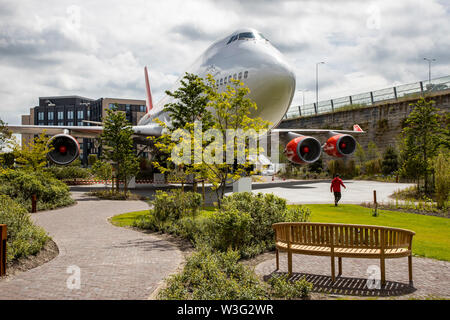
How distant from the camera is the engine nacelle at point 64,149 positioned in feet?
73.3

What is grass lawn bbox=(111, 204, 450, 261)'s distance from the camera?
829 centimetres

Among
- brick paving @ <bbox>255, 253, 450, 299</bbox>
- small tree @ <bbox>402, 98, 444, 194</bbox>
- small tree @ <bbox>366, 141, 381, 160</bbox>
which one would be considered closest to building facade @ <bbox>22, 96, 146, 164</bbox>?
small tree @ <bbox>366, 141, 381, 160</bbox>

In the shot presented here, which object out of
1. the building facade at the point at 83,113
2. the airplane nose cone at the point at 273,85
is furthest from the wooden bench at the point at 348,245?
the building facade at the point at 83,113

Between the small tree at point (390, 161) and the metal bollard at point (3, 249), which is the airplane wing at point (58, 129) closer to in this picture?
the metal bollard at point (3, 249)

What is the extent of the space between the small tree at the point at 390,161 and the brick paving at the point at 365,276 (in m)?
27.2

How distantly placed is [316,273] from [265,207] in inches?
116

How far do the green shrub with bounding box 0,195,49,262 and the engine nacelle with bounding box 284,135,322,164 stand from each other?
18.0 m

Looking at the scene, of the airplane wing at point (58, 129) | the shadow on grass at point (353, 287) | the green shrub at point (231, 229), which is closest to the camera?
the shadow on grass at point (353, 287)

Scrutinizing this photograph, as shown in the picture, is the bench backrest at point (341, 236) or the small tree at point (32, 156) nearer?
the bench backrest at point (341, 236)

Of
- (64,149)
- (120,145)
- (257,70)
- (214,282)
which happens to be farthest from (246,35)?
(214,282)

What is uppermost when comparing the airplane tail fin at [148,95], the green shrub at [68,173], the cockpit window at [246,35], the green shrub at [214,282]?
the airplane tail fin at [148,95]

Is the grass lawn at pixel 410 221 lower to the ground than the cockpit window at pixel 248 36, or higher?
lower

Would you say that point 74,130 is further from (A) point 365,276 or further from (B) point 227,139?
(A) point 365,276

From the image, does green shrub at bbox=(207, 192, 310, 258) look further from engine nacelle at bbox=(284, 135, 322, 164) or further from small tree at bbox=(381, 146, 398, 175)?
small tree at bbox=(381, 146, 398, 175)
